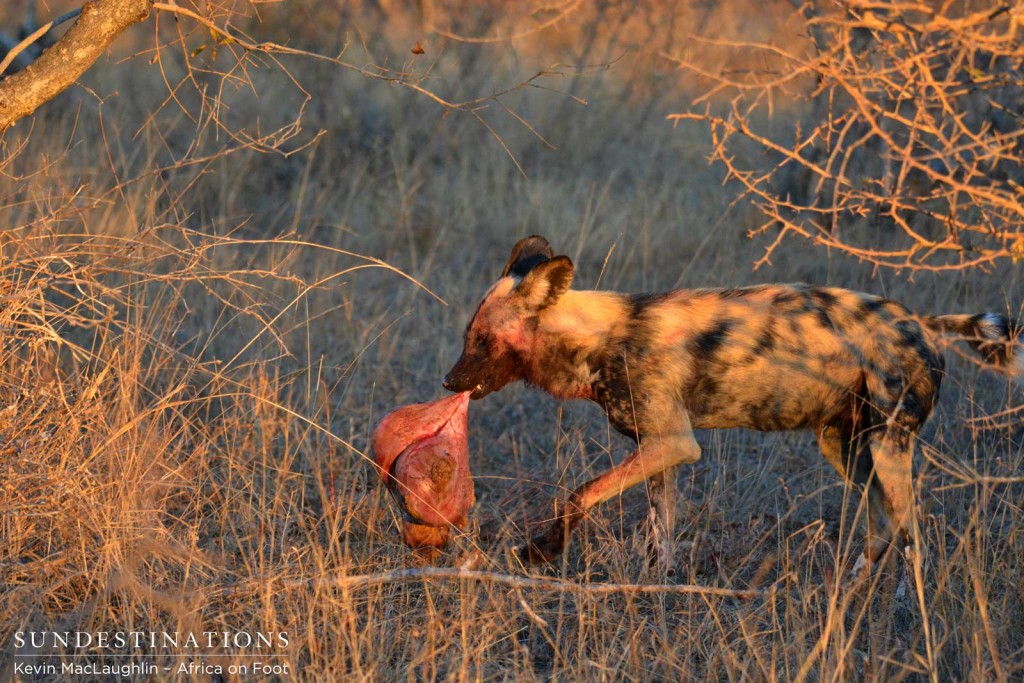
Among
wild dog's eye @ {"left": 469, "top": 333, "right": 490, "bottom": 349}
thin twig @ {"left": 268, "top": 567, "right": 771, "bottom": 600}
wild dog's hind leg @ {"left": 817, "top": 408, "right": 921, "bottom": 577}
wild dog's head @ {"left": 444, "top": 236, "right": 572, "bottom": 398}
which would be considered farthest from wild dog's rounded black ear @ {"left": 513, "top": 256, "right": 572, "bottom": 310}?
wild dog's hind leg @ {"left": 817, "top": 408, "right": 921, "bottom": 577}

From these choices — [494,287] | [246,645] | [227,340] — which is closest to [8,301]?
[246,645]

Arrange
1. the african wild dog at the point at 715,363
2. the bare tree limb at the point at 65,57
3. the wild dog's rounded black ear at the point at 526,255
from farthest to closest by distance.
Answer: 1. the wild dog's rounded black ear at the point at 526,255
2. the african wild dog at the point at 715,363
3. the bare tree limb at the point at 65,57

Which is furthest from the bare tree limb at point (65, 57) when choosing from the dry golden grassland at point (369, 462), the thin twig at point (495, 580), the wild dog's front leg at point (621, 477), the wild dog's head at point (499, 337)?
the wild dog's front leg at point (621, 477)

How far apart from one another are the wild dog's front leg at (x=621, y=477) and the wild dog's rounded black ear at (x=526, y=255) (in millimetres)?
688

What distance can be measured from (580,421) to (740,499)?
2.92 ft

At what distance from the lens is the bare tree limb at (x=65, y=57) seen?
315cm

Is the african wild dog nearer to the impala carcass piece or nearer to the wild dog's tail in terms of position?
the wild dog's tail

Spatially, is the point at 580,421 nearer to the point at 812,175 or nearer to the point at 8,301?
the point at 8,301

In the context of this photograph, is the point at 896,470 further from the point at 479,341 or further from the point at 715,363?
the point at 479,341

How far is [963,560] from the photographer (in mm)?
3268

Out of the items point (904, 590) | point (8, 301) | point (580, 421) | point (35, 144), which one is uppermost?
point (35, 144)

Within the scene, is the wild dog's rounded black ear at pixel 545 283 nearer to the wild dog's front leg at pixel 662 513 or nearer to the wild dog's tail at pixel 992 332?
the wild dog's front leg at pixel 662 513

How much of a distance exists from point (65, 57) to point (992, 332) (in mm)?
2814

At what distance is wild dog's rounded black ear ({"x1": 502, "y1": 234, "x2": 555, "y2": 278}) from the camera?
3.64m
